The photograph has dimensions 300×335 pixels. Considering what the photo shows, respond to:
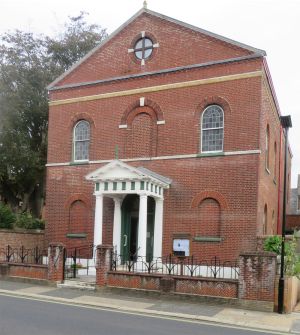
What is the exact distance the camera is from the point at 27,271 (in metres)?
18.5

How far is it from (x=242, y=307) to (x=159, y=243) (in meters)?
6.73

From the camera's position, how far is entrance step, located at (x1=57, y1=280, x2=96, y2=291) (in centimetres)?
1694

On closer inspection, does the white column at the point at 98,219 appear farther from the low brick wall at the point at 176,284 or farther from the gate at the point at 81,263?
the low brick wall at the point at 176,284

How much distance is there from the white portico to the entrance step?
272 cm

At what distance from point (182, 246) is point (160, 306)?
5.92 meters

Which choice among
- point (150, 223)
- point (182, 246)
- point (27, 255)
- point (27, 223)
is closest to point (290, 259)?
point (182, 246)

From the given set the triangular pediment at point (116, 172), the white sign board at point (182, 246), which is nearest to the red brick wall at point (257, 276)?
the white sign board at point (182, 246)

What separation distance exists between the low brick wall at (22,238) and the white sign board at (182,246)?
7.81 m

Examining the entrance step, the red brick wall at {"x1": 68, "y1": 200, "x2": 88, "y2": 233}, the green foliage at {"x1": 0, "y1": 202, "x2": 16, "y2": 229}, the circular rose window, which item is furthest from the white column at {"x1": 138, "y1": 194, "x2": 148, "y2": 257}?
the green foliage at {"x1": 0, "y1": 202, "x2": 16, "y2": 229}

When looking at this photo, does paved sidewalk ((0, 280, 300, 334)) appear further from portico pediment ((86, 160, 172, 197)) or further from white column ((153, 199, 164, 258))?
portico pediment ((86, 160, 172, 197))

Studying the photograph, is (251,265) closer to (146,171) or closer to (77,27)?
(146,171)

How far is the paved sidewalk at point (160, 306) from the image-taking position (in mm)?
12516

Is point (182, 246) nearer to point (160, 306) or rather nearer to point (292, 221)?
point (160, 306)

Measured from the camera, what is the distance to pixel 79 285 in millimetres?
17234
